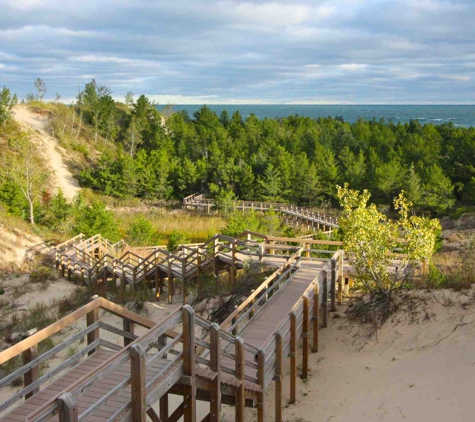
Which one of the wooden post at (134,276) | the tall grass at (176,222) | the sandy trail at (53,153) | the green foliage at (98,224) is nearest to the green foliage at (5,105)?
the sandy trail at (53,153)

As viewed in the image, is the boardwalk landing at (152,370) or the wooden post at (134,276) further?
the wooden post at (134,276)

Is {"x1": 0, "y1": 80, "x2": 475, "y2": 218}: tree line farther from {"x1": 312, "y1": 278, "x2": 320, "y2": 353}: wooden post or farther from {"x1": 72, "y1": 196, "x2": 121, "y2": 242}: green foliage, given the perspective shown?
{"x1": 312, "y1": 278, "x2": 320, "y2": 353}: wooden post

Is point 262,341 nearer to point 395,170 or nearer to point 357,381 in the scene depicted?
point 357,381

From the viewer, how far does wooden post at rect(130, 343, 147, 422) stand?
6156 millimetres

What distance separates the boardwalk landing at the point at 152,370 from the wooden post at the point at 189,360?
15mm

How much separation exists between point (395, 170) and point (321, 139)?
1778 centimetres

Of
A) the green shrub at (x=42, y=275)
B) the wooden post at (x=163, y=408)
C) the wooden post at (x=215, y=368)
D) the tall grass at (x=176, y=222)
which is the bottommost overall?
the tall grass at (x=176, y=222)

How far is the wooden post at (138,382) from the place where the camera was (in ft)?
20.2

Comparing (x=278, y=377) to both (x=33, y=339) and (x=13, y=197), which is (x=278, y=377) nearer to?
(x=33, y=339)

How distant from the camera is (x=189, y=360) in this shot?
7477 millimetres

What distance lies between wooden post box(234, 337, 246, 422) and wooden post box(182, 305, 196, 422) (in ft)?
3.84

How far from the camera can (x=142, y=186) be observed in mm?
50562

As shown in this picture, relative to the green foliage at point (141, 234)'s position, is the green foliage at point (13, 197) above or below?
above

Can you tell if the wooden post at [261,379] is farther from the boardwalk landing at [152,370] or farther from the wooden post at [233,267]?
the wooden post at [233,267]
